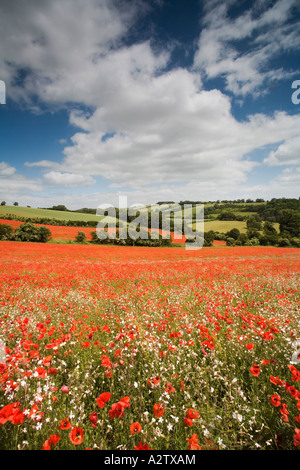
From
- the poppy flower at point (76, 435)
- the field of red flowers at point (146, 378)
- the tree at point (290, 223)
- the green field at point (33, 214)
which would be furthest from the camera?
the tree at point (290, 223)

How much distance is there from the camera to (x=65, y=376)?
11.0 feet

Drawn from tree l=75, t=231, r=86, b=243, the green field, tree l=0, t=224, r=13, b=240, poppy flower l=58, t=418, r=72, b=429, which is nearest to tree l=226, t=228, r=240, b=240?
tree l=75, t=231, r=86, b=243

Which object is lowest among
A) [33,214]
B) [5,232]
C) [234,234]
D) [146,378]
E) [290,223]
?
[146,378]

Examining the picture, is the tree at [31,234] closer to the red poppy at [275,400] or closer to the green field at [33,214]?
the green field at [33,214]

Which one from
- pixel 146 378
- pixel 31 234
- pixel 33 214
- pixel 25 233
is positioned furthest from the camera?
pixel 33 214

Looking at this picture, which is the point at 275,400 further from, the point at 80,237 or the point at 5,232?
the point at 5,232

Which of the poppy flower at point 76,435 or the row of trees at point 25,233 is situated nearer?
the poppy flower at point 76,435

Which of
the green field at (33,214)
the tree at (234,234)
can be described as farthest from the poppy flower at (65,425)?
the green field at (33,214)

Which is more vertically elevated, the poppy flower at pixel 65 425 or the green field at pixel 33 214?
the green field at pixel 33 214

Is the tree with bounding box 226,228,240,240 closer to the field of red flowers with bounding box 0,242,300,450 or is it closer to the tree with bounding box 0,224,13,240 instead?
the field of red flowers with bounding box 0,242,300,450

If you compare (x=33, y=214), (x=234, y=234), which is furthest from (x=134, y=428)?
(x=33, y=214)

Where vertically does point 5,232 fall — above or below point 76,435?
above

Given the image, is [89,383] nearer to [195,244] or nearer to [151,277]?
[151,277]

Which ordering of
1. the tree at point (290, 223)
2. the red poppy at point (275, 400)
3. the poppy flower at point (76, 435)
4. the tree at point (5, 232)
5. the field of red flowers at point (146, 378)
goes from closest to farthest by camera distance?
the poppy flower at point (76, 435), the red poppy at point (275, 400), the field of red flowers at point (146, 378), the tree at point (5, 232), the tree at point (290, 223)
